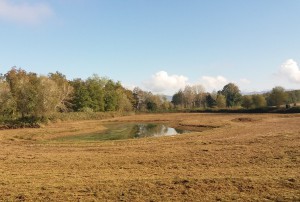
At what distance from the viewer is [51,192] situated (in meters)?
10.9

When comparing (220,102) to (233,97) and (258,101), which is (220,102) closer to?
(233,97)

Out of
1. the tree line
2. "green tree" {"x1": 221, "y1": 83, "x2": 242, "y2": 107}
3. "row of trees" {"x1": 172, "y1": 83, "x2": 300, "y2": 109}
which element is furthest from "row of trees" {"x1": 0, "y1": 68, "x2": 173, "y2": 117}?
"green tree" {"x1": 221, "y1": 83, "x2": 242, "y2": 107}

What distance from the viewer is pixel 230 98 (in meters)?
127

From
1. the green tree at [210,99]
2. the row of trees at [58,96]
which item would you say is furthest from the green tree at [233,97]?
the row of trees at [58,96]

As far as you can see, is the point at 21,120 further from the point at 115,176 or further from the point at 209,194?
Answer: the point at 209,194

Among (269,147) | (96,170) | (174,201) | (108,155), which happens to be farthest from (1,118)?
(174,201)

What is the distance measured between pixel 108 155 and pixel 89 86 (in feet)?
224

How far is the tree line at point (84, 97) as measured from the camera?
49.0 m

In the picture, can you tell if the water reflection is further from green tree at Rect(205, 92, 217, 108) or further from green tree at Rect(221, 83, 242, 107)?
green tree at Rect(205, 92, 217, 108)

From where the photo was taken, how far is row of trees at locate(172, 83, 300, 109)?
86.5 meters

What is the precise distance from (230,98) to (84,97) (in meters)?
69.6

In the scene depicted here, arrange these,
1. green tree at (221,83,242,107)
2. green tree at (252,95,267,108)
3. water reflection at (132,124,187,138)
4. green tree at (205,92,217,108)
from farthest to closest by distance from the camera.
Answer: green tree at (205,92,217,108)
green tree at (221,83,242,107)
green tree at (252,95,267,108)
water reflection at (132,124,187,138)

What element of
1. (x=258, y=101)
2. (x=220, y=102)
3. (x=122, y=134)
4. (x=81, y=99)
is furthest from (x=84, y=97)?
(x=220, y=102)

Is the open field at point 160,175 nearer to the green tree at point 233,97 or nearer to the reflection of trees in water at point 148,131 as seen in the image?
the reflection of trees in water at point 148,131
